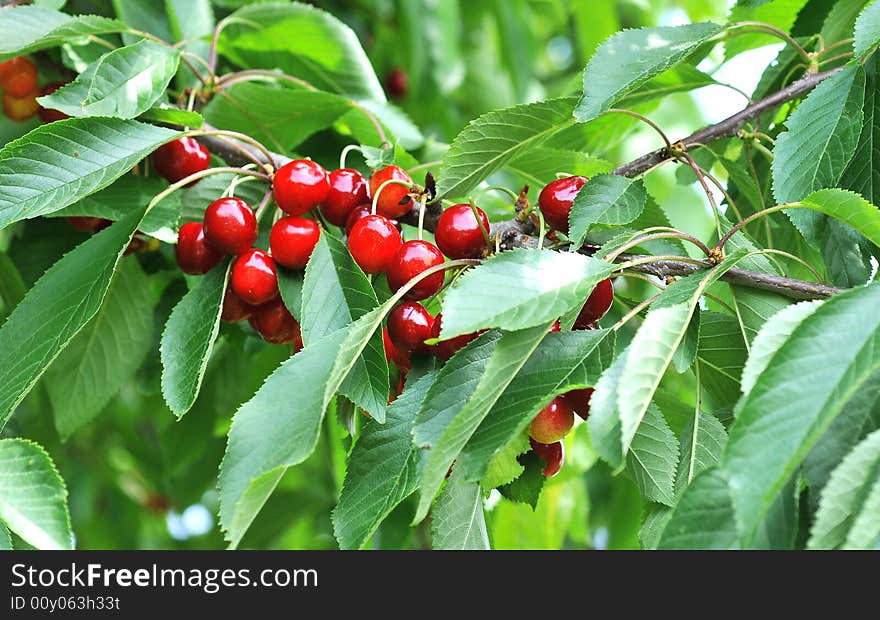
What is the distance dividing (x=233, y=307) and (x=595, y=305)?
0.49m

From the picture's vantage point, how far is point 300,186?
1217 mm

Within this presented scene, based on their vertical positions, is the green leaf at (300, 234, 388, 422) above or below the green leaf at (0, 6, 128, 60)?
below

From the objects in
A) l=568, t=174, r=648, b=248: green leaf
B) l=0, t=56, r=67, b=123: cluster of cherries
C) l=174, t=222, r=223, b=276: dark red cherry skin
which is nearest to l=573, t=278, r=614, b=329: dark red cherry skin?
l=568, t=174, r=648, b=248: green leaf

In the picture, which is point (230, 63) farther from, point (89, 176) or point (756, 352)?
point (756, 352)

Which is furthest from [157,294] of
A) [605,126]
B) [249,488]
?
[249,488]

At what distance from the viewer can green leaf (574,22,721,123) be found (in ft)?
3.70

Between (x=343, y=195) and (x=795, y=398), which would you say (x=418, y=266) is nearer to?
(x=343, y=195)

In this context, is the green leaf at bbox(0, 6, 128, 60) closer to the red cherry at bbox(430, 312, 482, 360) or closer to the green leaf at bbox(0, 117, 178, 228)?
the green leaf at bbox(0, 117, 178, 228)

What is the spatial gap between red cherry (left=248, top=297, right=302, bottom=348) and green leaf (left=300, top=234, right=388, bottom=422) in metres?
0.14

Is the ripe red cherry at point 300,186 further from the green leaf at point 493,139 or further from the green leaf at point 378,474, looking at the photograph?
the green leaf at point 378,474

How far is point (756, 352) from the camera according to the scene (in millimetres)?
886

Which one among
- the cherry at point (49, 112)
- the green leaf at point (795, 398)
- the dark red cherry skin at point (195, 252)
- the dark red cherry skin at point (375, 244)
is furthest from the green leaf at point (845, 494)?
the cherry at point (49, 112)

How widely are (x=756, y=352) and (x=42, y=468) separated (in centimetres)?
75

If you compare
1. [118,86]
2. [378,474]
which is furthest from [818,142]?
[118,86]
